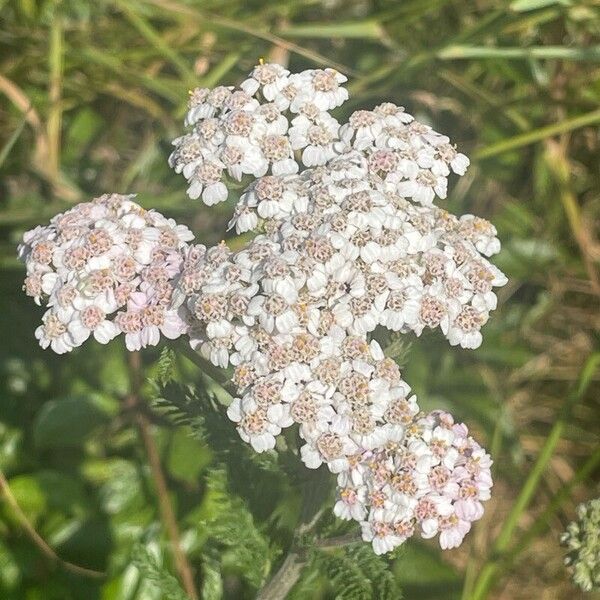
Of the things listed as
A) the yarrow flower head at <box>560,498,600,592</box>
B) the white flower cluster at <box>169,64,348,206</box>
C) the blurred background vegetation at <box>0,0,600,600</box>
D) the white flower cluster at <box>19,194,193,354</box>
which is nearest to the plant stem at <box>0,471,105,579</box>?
the blurred background vegetation at <box>0,0,600,600</box>

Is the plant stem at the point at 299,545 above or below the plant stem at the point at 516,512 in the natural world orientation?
above

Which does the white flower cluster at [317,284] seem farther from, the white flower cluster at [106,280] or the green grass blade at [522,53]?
the green grass blade at [522,53]

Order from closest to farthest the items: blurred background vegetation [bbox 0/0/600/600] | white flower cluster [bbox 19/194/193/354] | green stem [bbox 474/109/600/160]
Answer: white flower cluster [bbox 19/194/193/354] → blurred background vegetation [bbox 0/0/600/600] → green stem [bbox 474/109/600/160]

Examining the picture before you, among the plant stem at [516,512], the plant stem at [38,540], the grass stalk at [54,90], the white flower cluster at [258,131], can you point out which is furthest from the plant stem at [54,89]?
the plant stem at [516,512]

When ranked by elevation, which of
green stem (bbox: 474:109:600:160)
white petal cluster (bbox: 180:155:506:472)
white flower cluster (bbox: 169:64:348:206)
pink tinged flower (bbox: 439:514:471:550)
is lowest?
pink tinged flower (bbox: 439:514:471:550)

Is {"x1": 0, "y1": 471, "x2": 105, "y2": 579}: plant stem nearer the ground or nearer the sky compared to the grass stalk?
nearer the ground

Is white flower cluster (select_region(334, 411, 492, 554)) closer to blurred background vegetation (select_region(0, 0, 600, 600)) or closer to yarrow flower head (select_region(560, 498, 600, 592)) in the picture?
yarrow flower head (select_region(560, 498, 600, 592))

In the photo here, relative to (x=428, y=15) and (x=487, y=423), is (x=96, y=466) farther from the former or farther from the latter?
(x=428, y=15)

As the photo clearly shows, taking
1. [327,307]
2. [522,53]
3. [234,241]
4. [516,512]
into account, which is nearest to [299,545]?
[327,307]
